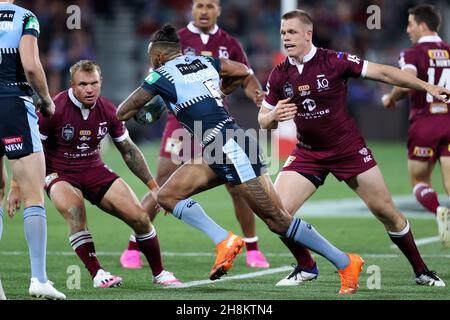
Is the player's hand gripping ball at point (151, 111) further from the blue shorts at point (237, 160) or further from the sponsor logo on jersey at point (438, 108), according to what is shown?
the sponsor logo on jersey at point (438, 108)

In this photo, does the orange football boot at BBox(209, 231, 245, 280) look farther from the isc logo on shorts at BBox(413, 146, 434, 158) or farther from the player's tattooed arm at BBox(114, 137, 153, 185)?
the isc logo on shorts at BBox(413, 146, 434, 158)

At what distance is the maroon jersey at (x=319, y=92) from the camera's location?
316 inches

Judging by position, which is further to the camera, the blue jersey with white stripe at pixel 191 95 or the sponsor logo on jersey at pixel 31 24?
the blue jersey with white stripe at pixel 191 95

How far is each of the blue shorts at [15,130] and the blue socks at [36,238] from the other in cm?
43

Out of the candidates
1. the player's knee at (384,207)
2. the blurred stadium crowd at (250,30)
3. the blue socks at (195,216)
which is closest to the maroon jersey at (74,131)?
the blue socks at (195,216)

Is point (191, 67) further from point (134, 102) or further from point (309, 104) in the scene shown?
point (309, 104)

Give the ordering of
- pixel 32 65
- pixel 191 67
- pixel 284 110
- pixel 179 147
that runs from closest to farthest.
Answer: pixel 32 65
pixel 284 110
pixel 191 67
pixel 179 147

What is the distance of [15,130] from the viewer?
7.11 metres

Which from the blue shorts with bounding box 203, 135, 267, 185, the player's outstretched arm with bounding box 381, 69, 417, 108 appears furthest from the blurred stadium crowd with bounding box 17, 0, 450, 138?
the blue shorts with bounding box 203, 135, 267, 185

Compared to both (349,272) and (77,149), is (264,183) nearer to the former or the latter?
(349,272)

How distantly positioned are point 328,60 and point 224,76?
3.19 feet

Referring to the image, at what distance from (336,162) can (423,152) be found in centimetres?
272

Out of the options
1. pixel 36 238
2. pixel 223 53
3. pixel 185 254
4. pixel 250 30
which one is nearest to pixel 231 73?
pixel 223 53
